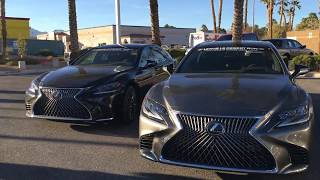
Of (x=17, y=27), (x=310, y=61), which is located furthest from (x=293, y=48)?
(x=17, y=27)

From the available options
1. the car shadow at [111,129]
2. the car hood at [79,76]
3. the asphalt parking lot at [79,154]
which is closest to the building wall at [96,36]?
the car hood at [79,76]

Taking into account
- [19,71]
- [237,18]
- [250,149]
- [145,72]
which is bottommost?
[19,71]

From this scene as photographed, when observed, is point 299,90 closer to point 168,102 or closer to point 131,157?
point 168,102

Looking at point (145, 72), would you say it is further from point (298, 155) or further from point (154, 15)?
point (154, 15)

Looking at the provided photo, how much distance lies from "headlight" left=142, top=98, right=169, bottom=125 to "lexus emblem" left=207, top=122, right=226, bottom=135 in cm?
51

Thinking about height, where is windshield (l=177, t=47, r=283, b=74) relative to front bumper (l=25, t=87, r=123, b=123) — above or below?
above

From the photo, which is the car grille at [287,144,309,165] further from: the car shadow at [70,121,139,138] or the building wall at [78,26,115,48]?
the building wall at [78,26,115,48]

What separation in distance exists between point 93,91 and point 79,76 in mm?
611

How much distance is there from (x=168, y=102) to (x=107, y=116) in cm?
257

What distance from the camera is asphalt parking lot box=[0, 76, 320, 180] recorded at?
5250mm

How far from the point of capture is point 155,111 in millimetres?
5082

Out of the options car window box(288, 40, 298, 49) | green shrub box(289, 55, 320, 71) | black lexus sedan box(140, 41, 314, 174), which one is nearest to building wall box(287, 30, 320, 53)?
car window box(288, 40, 298, 49)

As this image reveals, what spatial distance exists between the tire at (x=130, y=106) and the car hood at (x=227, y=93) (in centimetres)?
189

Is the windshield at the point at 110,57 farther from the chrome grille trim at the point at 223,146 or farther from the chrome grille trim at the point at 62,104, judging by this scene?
the chrome grille trim at the point at 223,146
